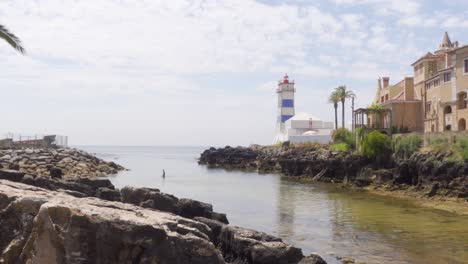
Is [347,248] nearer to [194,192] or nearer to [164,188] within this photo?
[194,192]

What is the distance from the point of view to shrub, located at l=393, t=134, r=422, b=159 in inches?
1689

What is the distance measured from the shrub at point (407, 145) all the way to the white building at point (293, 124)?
30087 millimetres

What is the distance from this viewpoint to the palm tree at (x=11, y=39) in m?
20.1

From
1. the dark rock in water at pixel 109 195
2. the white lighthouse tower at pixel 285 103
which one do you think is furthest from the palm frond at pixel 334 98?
the dark rock in water at pixel 109 195

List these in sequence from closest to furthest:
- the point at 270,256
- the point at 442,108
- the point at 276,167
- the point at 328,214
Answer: the point at 270,256
the point at 328,214
the point at 442,108
the point at 276,167

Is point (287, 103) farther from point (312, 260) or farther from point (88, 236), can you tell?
point (88, 236)

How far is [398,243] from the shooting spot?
20688 mm

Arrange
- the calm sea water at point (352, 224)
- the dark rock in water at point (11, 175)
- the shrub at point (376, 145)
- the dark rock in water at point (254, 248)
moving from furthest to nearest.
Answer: the shrub at point (376, 145)
the dark rock in water at point (11, 175)
the calm sea water at point (352, 224)
the dark rock in water at point (254, 248)

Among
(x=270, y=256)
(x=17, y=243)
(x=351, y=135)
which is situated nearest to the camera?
(x=17, y=243)

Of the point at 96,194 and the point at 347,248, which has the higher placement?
the point at 96,194

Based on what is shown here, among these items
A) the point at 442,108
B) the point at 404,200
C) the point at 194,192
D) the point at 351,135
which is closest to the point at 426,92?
the point at 442,108

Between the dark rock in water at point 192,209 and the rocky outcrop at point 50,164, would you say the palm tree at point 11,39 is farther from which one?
the rocky outcrop at point 50,164

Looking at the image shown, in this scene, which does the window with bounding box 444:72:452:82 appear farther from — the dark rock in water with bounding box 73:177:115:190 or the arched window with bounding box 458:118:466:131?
the dark rock in water with bounding box 73:177:115:190

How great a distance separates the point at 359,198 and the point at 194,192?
47.5ft
